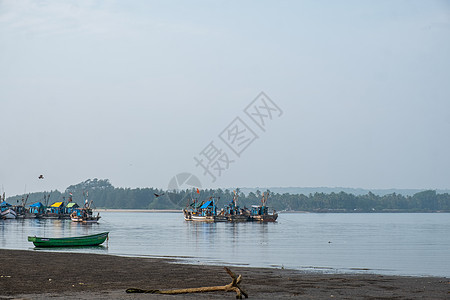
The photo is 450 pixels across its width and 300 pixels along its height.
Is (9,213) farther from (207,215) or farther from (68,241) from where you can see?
(68,241)

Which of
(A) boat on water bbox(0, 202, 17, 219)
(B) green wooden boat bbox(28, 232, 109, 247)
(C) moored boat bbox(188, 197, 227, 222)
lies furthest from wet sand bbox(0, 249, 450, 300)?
(A) boat on water bbox(0, 202, 17, 219)

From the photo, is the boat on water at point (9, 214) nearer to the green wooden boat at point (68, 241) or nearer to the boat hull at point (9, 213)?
the boat hull at point (9, 213)

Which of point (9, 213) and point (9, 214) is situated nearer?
point (9, 213)

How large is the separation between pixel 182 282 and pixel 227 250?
35.5 meters

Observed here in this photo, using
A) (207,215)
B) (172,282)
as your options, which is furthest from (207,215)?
(172,282)

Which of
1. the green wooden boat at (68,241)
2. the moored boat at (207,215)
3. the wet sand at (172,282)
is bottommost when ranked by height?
the wet sand at (172,282)

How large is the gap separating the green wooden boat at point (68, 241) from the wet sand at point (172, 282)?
17.1 metres

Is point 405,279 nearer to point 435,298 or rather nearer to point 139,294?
point 435,298

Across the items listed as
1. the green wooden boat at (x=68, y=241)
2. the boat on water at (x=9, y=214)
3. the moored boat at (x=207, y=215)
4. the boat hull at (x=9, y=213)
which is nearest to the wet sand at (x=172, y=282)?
the green wooden boat at (x=68, y=241)

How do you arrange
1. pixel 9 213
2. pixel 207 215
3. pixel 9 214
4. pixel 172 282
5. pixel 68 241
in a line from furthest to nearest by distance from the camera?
pixel 9 214
pixel 9 213
pixel 207 215
pixel 68 241
pixel 172 282

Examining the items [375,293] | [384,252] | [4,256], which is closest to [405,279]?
[375,293]

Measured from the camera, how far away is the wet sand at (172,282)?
25750 mm

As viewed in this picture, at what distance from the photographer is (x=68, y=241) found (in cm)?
6009

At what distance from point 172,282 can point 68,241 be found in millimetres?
32171
